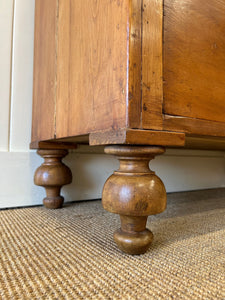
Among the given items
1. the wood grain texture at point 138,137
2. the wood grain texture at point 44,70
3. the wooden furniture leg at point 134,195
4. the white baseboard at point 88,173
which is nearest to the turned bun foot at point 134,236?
the wooden furniture leg at point 134,195

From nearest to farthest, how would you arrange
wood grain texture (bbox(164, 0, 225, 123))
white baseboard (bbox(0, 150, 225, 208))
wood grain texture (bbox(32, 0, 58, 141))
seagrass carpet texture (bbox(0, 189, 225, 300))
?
seagrass carpet texture (bbox(0, 189, 225, 300)) → wood grain texture (bbox(164, 0, 225, 123)) → wood grain texture (bbox(32, 0, 58, 141)) → white baseboard (bbox(0, 150, 225, 208))

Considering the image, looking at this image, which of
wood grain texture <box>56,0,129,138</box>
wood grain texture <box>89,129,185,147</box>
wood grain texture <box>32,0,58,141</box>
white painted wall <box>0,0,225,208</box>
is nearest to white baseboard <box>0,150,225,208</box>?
white painted wall <box>0,0,225,208</box>

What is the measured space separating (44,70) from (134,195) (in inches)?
20.1

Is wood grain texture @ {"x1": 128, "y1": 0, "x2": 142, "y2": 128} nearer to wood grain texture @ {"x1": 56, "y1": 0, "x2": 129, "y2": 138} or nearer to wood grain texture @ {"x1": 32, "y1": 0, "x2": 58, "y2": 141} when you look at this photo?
wood grain texture @ {"x1": 56, "y1": 0, "x2": 129, "y2": 138}

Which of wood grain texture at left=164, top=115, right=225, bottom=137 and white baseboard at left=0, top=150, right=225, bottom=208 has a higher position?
wood grain texture at left=164, top=115, right=225, bottom=137

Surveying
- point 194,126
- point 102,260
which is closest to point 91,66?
point 194,126

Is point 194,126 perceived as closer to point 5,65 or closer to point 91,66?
point 91,66

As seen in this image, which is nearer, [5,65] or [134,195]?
[134,195]

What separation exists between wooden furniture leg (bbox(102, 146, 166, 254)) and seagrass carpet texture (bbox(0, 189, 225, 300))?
3 centimetres

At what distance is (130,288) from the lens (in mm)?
306

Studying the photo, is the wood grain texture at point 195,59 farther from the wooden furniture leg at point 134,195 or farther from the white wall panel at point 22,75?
the white wall panel at point 22,75

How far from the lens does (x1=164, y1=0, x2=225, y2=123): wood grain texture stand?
41cm

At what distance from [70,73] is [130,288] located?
0.44 m

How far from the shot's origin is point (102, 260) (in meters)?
0.38
